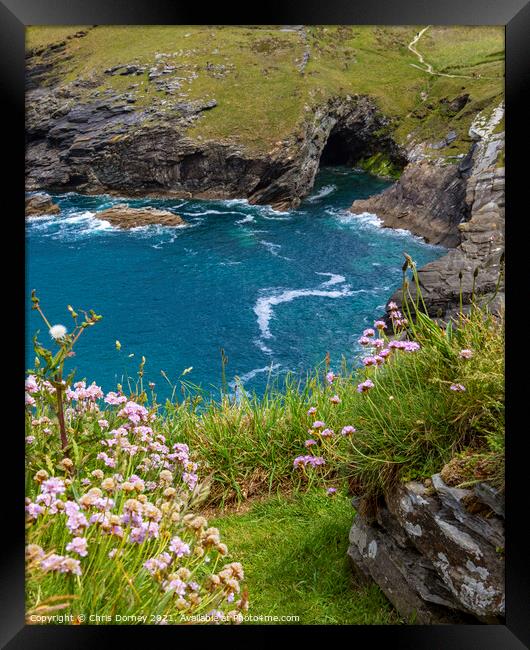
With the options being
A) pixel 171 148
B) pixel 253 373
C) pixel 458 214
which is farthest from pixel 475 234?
pixel 171 148

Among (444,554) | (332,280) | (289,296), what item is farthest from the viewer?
(332,280)

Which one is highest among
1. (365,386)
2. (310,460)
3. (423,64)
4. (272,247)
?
(423,64)

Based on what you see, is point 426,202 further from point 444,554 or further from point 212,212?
point 444,554

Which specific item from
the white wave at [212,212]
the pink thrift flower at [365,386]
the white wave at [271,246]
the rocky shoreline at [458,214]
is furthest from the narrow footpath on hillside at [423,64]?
the white wave at [212,212]

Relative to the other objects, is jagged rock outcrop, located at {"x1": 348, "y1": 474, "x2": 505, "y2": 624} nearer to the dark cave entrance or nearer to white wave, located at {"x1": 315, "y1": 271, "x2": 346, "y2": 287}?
white wave, located at {"x1": 315, "y1": 271, "x2": 346, "y2": 287}

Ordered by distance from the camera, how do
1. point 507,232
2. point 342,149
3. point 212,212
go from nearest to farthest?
point 507,232, point 342,149, point 212,212

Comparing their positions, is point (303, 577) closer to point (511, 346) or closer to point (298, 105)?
point (511, 346)

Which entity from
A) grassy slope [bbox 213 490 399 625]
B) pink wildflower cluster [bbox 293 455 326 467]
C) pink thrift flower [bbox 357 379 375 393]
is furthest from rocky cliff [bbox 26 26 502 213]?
grassy slope [bbox 213 490 399 625]

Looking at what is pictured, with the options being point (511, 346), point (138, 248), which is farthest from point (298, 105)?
point (511, 346)
